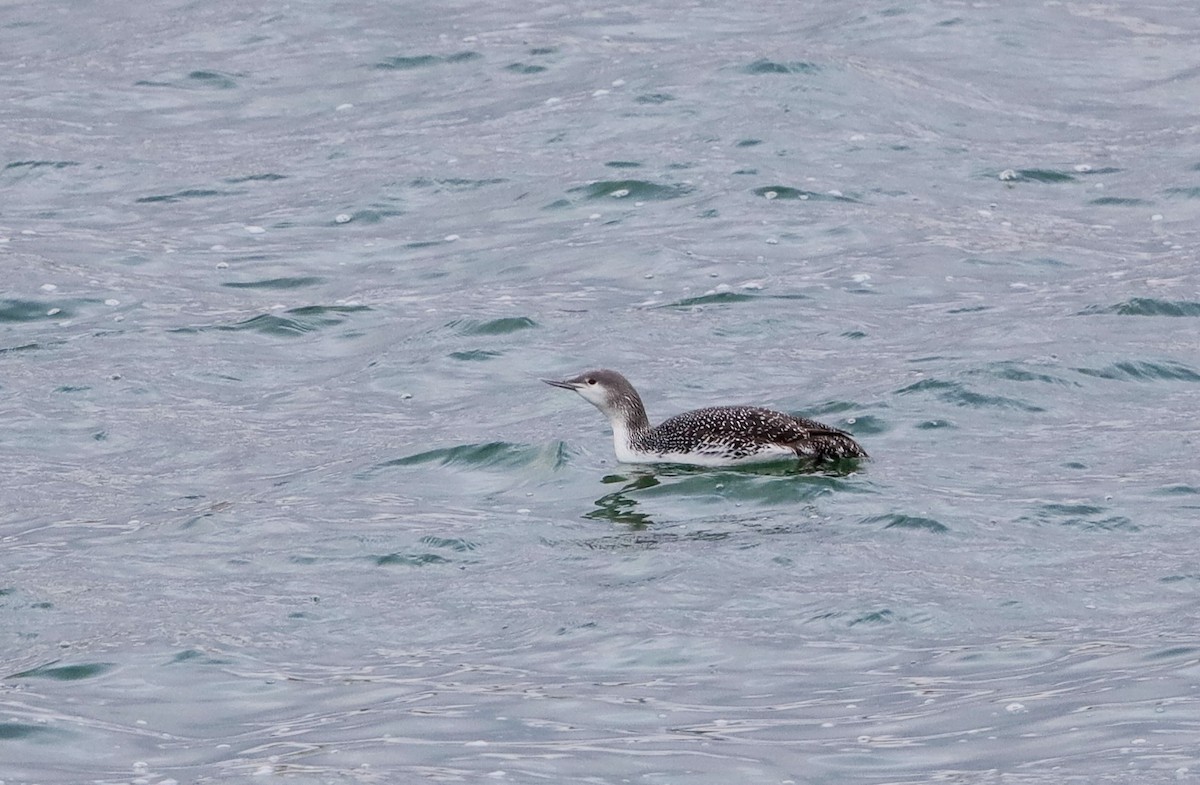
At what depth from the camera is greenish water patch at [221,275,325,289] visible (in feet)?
61.1

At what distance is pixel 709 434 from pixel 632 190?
7.69 metres

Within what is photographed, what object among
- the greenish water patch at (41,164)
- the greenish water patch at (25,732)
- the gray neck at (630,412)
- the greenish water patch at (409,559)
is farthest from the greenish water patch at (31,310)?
the greenish water patch at (25,732)

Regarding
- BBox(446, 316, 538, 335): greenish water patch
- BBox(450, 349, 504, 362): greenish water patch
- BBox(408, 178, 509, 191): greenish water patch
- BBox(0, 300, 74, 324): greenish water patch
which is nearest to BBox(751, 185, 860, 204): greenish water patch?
BBox(408, 178, 509, 191): greenish water patch

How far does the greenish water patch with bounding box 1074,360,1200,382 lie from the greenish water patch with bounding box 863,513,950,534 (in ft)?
11.6

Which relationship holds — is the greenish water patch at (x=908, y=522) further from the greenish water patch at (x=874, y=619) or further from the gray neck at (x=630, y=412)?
the gray neck at (x=630, y=412)

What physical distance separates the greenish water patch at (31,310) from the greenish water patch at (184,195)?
3.31m

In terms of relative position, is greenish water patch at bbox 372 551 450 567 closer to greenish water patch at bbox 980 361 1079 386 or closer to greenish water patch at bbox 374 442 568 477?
greenish water patch at bbox 374 442 568 477

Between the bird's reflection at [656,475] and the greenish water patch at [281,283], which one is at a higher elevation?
the bird's reflection at [656,475]

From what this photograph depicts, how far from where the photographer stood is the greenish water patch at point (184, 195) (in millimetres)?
21375

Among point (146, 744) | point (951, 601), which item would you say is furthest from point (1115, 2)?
point (146, 744)

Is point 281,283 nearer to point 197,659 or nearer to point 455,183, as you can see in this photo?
point 455,183

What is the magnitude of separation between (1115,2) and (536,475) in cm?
1599

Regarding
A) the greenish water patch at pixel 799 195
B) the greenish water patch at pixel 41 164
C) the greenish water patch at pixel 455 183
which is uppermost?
the greenish water patch at pixel 799 195

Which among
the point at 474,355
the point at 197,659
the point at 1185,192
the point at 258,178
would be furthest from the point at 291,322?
the point at 1185,192
